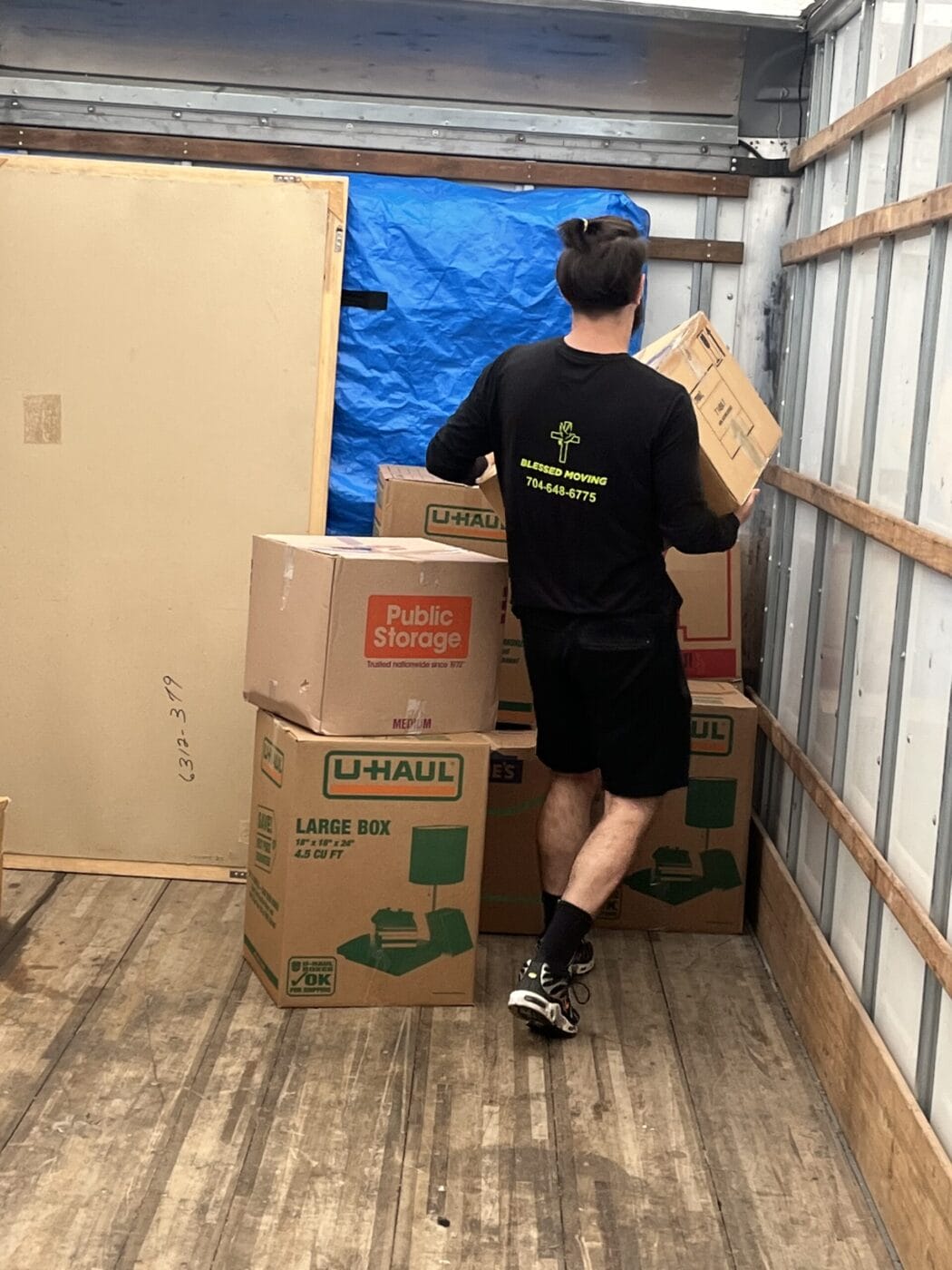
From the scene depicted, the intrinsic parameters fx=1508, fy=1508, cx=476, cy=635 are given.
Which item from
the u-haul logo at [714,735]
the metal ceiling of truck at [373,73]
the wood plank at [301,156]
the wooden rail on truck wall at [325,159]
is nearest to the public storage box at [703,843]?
the u-haul logo at [714,735]

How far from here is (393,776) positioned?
3.08 metres

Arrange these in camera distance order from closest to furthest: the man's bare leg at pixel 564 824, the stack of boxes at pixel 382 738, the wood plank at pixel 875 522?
the wood plank at pixel 875 522
the stack of boxes at pixel 382 738
the man's bare leg at pixel 564 824

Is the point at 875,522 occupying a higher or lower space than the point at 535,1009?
higher

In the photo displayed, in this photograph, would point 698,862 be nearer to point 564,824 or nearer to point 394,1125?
point 564,824

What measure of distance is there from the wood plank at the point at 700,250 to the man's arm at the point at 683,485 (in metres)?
1.36

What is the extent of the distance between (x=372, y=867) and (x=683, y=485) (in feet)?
3.31

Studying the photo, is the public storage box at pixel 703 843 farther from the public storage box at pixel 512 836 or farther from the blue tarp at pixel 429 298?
the blue tarp at pixel 429 298

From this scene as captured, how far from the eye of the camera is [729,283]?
Result: 4.07 m

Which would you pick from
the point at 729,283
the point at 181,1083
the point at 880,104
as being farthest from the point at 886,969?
the point at 729,283

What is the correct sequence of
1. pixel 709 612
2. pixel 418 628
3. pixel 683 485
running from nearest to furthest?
pixel 683 485
pixel 418 628
pixel 709 612

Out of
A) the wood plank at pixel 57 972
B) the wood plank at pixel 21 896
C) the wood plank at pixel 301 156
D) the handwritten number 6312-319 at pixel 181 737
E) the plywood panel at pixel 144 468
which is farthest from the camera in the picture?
the wood plank at pixel 301 156

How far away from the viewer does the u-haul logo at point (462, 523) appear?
3.60m

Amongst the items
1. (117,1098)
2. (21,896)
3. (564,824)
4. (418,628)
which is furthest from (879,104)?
(21,896)

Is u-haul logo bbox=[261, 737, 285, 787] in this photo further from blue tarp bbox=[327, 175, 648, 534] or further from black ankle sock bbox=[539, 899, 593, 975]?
blue tarp bbox=[327, 175, 648, 534]
